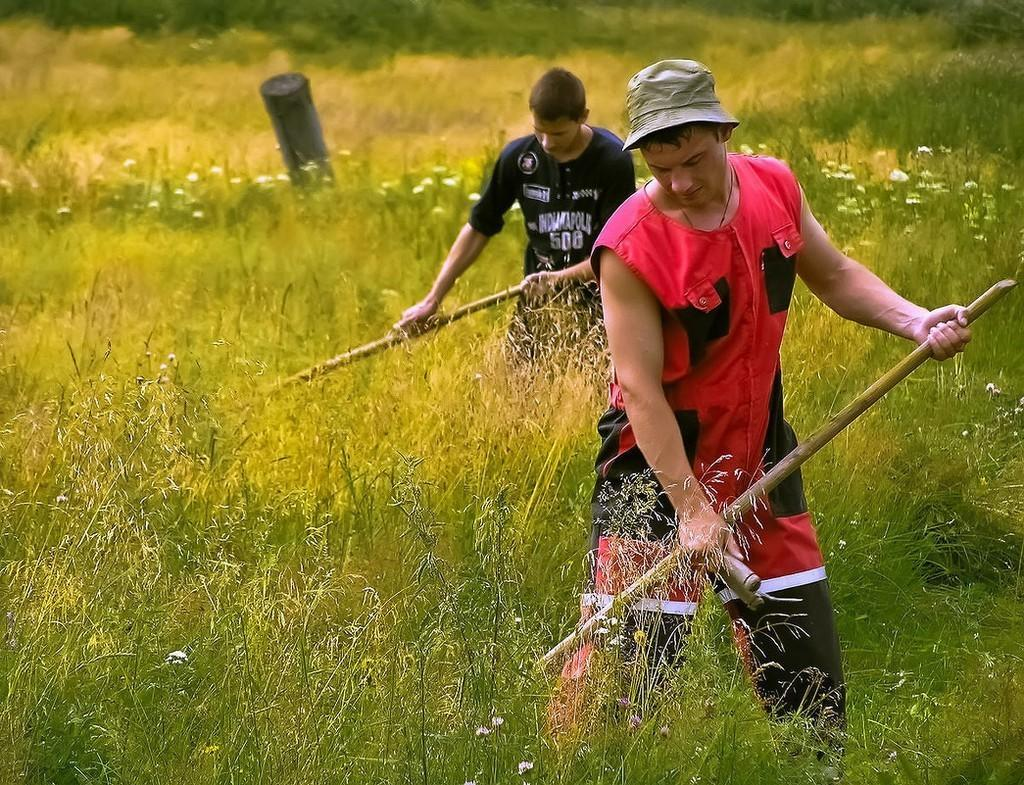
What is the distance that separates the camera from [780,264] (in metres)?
3.34

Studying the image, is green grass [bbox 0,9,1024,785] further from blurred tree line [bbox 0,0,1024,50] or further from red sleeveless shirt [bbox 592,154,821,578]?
blurred tree line [bbox 0,0,1024,50]

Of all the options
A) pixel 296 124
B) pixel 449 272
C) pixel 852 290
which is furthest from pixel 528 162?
pixel 296 124

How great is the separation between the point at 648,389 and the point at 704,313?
194 mm

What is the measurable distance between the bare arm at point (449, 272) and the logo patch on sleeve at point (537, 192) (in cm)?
22

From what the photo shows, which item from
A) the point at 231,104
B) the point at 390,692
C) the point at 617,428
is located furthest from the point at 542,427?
the point at 231,104

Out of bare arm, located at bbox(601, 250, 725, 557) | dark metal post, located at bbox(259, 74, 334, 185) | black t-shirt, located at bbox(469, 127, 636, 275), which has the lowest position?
dark metal post, located at bbox(259, 74, 334, 185)

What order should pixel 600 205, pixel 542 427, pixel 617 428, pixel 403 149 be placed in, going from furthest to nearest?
pixel 403 149, pixel 600 205, pixel 542 427, pixel 617 428

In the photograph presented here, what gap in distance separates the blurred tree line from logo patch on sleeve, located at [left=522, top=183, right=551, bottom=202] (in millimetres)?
9661

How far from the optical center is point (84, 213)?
10125 mm

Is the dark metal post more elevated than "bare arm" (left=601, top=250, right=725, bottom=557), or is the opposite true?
"bare arm" (left=601, top=250, right=725, bottom=557)

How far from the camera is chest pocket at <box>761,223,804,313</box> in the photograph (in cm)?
331

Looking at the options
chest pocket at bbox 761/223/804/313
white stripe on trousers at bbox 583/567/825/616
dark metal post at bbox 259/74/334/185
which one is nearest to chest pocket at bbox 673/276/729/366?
chest pocket at bbox 761/223/804/313

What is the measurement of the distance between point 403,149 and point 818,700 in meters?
9.32

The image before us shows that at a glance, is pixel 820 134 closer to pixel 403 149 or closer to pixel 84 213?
pixel 403 149
